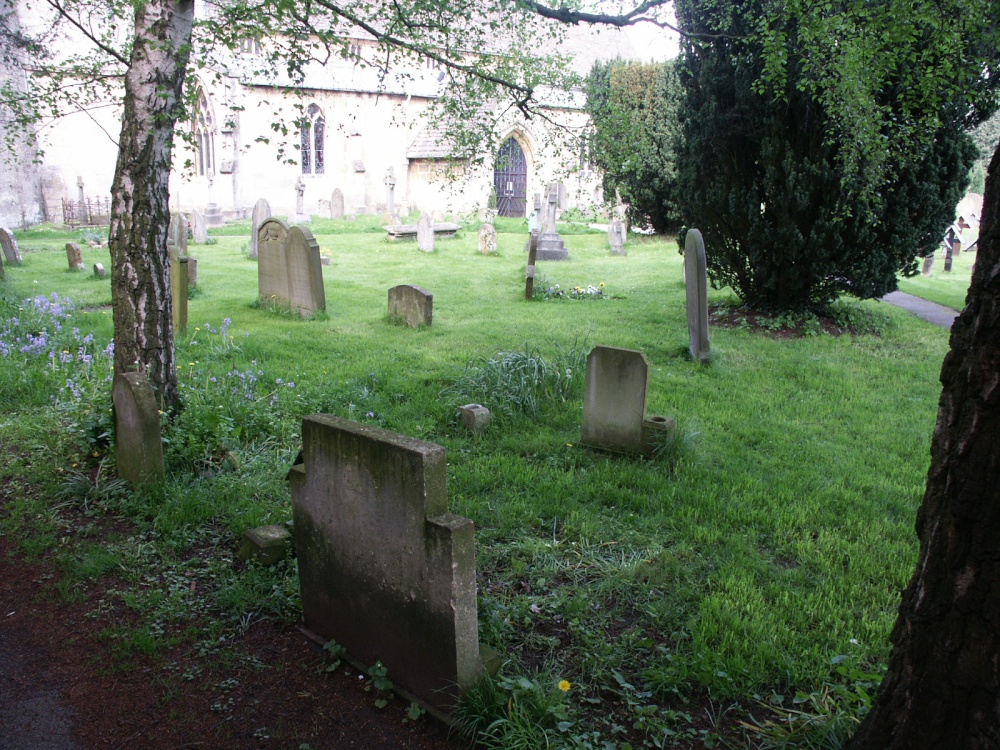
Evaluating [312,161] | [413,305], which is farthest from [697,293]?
[312,161]

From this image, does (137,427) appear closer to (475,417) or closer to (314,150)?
(475,417)

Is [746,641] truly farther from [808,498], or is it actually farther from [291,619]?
[291,619]

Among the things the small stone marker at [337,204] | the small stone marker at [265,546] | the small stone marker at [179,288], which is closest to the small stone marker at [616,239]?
the small stone marker at [179,288]

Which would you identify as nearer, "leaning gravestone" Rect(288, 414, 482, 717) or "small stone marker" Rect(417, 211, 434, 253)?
"leaning gravestone" Rect(288, 414, 482, 717)

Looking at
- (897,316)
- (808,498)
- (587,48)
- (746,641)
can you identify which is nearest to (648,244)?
(897,316)

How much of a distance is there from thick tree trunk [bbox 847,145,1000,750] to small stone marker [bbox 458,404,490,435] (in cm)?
388

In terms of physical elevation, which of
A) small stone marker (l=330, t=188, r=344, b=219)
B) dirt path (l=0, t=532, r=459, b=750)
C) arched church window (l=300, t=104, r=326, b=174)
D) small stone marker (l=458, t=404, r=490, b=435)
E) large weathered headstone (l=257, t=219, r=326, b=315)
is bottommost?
dirt path (l=0, t=532, r=459, b=750)

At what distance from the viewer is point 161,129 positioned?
15.9 ft

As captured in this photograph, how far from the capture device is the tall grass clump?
6.16 metres

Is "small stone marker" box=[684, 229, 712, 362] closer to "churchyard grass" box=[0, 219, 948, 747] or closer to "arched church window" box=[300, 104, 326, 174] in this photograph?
"churchyard grass" box=[0, 219, 948, 747]

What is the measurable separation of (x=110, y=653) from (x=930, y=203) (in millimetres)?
9811

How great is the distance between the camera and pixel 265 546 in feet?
12.5

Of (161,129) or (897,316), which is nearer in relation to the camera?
(161,129)

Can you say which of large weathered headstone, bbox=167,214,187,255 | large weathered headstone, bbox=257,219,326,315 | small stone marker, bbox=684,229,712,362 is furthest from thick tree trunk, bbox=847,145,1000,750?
large weathered headstone, bbox=167,214,187,255
